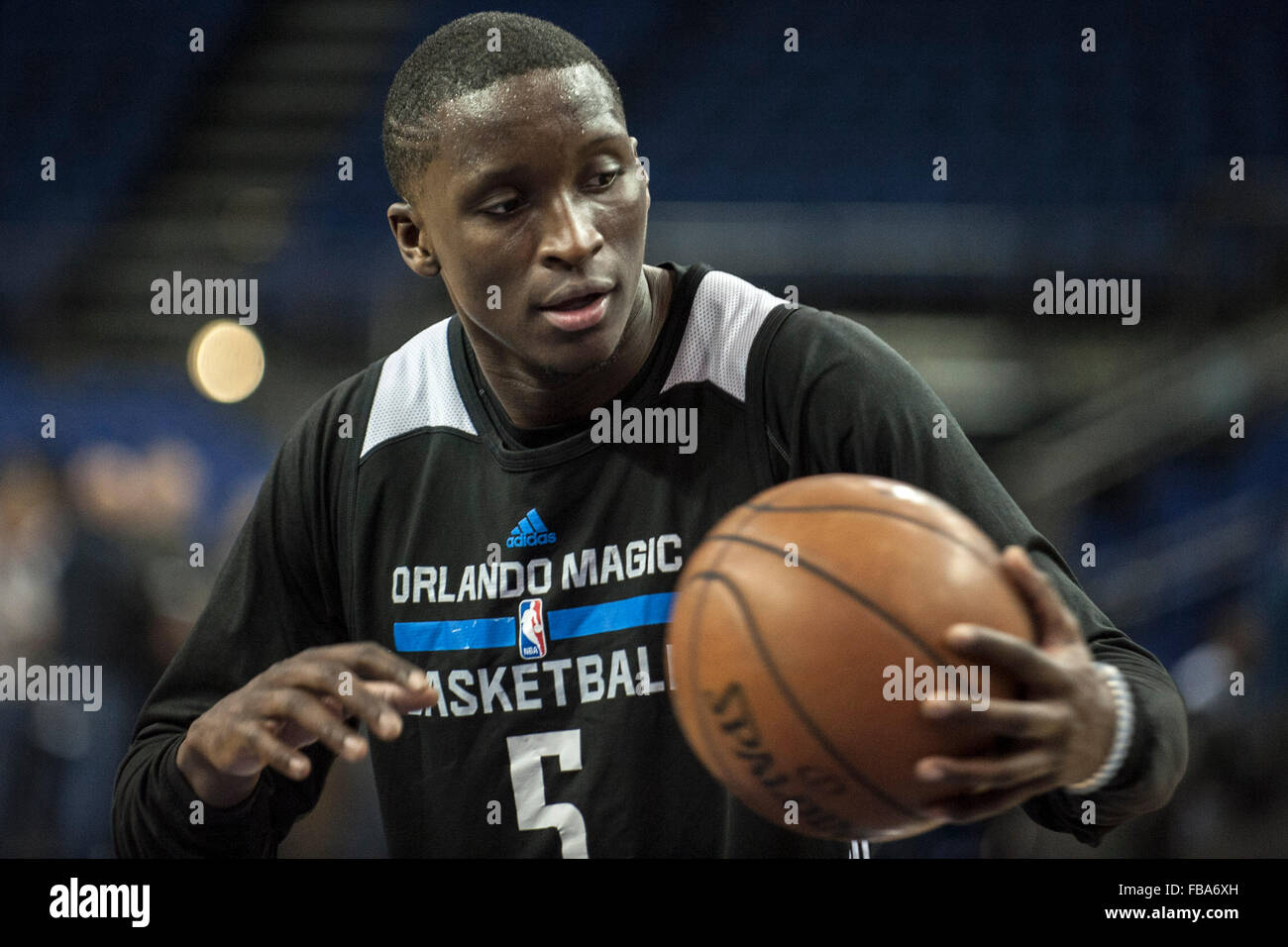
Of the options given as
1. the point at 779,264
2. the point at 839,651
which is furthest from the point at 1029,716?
the point at 779,264

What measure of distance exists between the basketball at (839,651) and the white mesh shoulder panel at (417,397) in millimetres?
722

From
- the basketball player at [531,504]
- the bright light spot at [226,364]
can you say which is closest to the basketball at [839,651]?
the basketball player at [531,504]

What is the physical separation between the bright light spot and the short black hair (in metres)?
4.18

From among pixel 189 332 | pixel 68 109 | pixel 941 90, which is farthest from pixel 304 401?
pixel 941 90

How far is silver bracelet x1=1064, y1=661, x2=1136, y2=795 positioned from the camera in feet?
5.20

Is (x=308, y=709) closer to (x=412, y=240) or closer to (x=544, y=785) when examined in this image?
(x=544, y=785)

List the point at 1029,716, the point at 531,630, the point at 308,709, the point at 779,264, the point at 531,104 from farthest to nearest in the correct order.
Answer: the point at 779,264 < the point at 531,630 < the point at 531,104 < the point at 308,709 < the point at 1029,716

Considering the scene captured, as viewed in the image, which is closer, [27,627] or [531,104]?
[531,104]

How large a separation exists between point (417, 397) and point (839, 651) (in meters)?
1.01

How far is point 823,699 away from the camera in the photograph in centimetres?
149

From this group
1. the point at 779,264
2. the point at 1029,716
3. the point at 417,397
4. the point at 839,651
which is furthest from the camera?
the point at 779,264

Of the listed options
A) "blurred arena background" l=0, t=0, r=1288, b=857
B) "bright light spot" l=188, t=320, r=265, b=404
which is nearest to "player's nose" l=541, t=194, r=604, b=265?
"blurred arena background" l=0, t=0, r=1288, b=857

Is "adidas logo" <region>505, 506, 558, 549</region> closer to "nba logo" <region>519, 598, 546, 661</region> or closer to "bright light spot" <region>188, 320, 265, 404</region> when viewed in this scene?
"nba logo" <region>519, 598, 546, 661</region>

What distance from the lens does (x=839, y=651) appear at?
1499 mm
